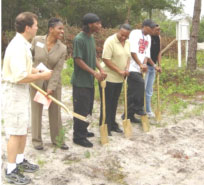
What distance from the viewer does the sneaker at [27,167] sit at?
3.78 m

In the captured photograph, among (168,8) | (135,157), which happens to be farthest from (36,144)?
(168,8)

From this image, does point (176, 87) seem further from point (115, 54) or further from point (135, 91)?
point (115, 54)

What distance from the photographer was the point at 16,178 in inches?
138

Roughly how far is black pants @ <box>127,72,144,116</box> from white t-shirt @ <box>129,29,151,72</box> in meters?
0.12

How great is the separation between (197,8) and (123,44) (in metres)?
5.84

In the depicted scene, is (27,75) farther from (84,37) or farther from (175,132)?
(175,132)

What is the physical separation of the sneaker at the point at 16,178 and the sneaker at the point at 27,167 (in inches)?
7.1

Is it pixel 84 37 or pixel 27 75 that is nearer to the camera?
pixel 27 75

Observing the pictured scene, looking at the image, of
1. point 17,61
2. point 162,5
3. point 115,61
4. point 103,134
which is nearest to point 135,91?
point 115,61

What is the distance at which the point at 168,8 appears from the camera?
2280 centimetres

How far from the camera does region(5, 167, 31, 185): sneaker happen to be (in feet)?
11.4

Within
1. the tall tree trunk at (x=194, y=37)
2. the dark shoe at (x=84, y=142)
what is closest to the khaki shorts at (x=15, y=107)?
the dark shoe at (x=84, y=142)

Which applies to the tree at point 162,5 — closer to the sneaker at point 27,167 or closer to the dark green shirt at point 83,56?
the dark green shirt at point 83,56

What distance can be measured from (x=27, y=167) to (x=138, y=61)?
2520 millimetres
